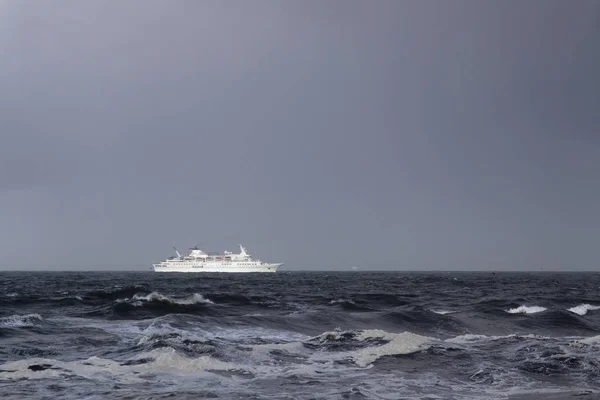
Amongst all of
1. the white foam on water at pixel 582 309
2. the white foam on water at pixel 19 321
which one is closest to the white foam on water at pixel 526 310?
the white foam on water at pixel 582 309

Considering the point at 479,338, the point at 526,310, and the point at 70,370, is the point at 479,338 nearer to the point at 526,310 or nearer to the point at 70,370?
the point at 526,310

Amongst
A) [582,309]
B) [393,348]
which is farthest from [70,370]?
[582,309]

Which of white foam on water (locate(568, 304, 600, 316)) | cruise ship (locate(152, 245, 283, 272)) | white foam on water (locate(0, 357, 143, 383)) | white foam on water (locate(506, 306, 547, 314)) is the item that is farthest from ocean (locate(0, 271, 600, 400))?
cruise ship (locate(152, 245, 283, 272))

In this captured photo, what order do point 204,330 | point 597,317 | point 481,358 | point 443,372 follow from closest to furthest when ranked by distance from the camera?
point 443,372, point 481,358, point 204,330, point 597,317

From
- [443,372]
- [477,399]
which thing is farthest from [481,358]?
[477,399]

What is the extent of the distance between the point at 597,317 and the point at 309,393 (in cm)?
3093

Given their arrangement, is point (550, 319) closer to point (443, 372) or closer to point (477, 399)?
point (443, 372)

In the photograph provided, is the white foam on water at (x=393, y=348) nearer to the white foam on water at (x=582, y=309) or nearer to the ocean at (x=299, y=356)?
the ocean at (x=299, y=356)

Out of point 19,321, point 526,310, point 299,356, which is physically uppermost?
point 526,310

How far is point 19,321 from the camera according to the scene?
30.7m

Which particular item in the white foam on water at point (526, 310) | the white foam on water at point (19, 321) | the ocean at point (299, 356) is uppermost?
the white foam on water at point (526, 310)

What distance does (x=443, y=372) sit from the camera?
18594 millimetres

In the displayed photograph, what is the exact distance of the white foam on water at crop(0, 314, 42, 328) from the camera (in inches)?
1141

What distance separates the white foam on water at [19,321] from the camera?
29.0 metres
